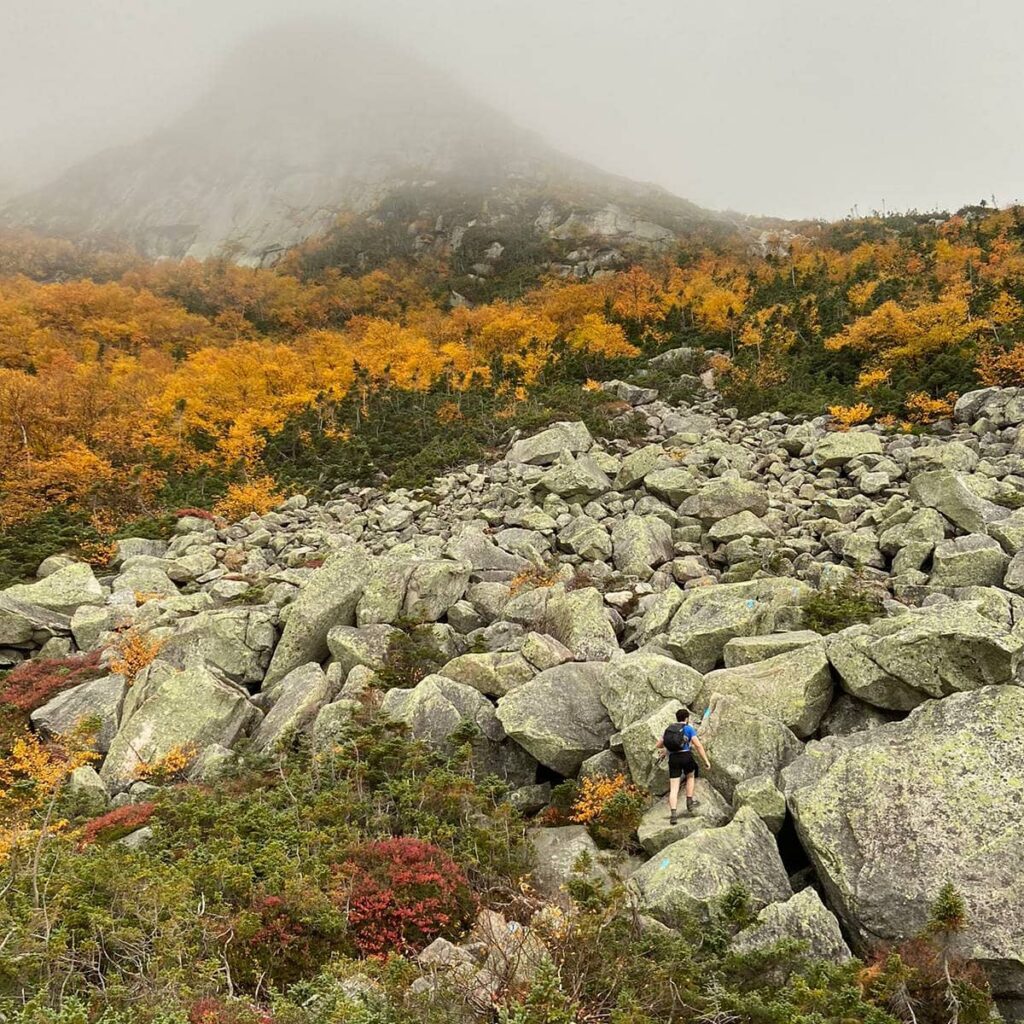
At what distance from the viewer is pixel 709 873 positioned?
7.96 meters

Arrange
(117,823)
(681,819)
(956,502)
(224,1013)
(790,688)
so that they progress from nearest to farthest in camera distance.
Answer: (224,1013)
(681,819)
(790,688)
(117,823)
(956,502)

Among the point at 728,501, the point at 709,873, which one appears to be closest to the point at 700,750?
the point at 709,873

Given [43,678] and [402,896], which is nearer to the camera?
[402,896]

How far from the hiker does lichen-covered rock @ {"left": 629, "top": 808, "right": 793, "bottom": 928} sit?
0.83 metres

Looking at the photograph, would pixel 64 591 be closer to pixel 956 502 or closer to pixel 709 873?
pixel 709 873

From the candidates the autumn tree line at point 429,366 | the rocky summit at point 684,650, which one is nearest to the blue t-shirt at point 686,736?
the rocky summit at point 684,650

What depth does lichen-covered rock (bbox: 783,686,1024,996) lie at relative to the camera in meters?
7.25

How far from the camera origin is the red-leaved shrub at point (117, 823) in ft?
35.2

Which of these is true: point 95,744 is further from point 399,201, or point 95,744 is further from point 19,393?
point 399,201

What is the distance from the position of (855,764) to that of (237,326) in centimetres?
7061

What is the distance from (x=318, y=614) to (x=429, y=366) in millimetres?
Result: 31053

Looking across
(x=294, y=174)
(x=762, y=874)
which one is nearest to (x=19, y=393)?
(x=762, y=874)

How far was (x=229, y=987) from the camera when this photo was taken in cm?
657

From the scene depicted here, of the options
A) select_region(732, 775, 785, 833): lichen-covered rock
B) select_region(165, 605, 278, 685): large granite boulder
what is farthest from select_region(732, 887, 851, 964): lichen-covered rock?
select_region(165, 605, 278, 685): large granite boulder
